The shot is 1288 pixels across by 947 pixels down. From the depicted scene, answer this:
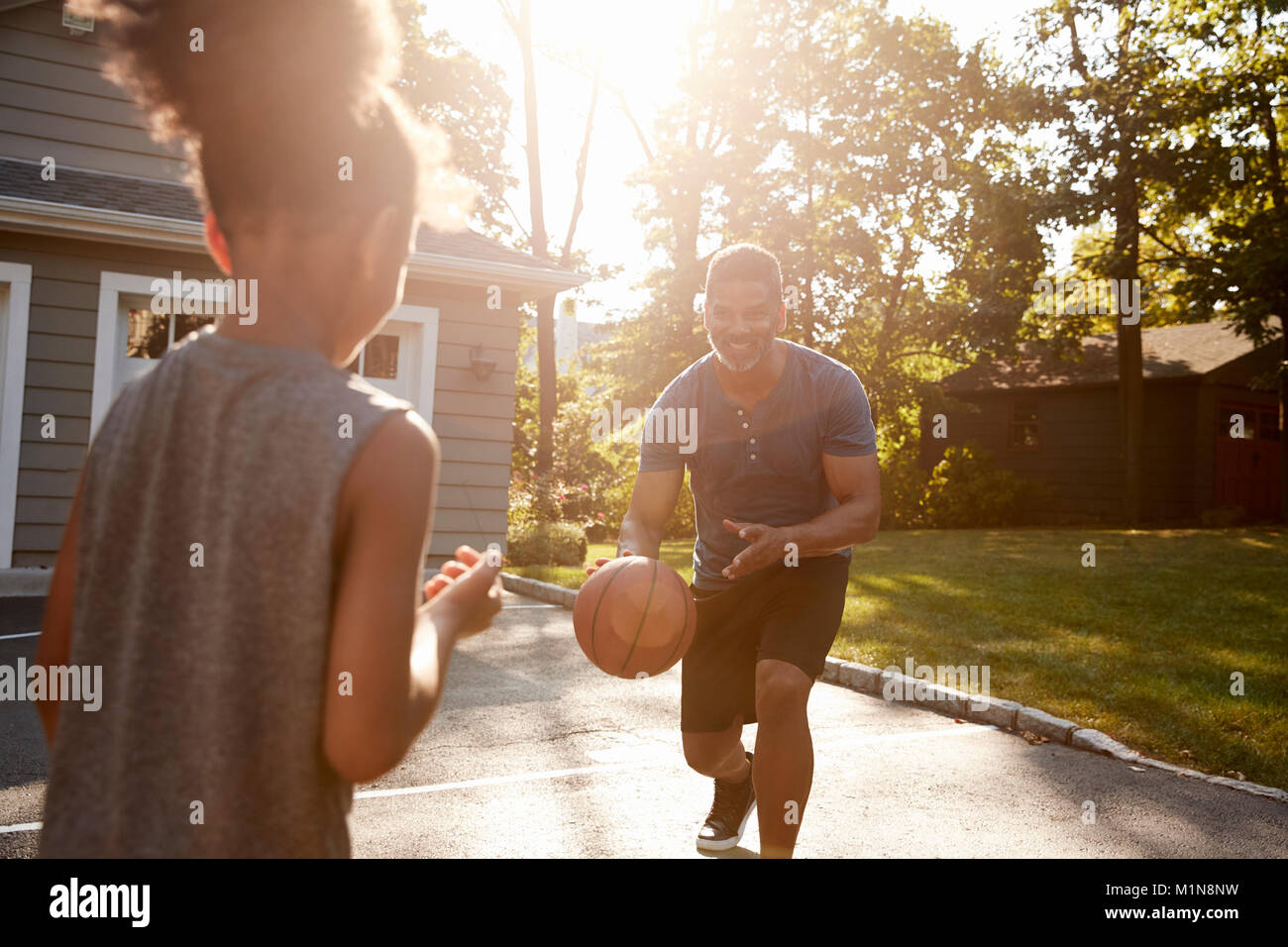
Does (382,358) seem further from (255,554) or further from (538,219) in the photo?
(538,219)

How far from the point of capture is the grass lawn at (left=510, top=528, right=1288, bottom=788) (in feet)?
20.5

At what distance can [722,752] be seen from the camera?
4184mm

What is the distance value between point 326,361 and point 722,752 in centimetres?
322

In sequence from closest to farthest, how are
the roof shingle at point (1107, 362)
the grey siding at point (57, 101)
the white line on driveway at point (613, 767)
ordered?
the white line on driveway at point (613, 767), the grey siding at point (57, 101), the roof shingle at point (1107, 362)

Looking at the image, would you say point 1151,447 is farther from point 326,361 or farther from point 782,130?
point 326,361

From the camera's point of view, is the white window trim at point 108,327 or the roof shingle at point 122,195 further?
the white window trim at point 108,327

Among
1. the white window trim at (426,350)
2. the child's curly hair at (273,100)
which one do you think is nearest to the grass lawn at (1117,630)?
the white window trim at (426,350)

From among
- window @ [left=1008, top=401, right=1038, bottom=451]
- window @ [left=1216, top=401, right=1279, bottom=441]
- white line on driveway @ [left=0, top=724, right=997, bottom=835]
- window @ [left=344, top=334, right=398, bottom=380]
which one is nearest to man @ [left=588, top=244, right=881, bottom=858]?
white line on driveway @ [left=0, top=724, right=997, bottom=835]

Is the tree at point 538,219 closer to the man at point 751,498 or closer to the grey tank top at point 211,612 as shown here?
the man at point 751,498

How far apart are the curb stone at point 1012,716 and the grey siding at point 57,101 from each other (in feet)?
30.4

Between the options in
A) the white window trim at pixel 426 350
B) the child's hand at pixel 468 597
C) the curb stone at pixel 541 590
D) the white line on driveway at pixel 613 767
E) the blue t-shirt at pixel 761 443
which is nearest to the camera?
the child's hand at pixel 468 597

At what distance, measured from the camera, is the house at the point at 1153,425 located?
82.2ft

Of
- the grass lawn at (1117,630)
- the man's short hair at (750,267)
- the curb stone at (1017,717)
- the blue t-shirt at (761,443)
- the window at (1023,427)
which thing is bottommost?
the curb stone at (1017,717)
